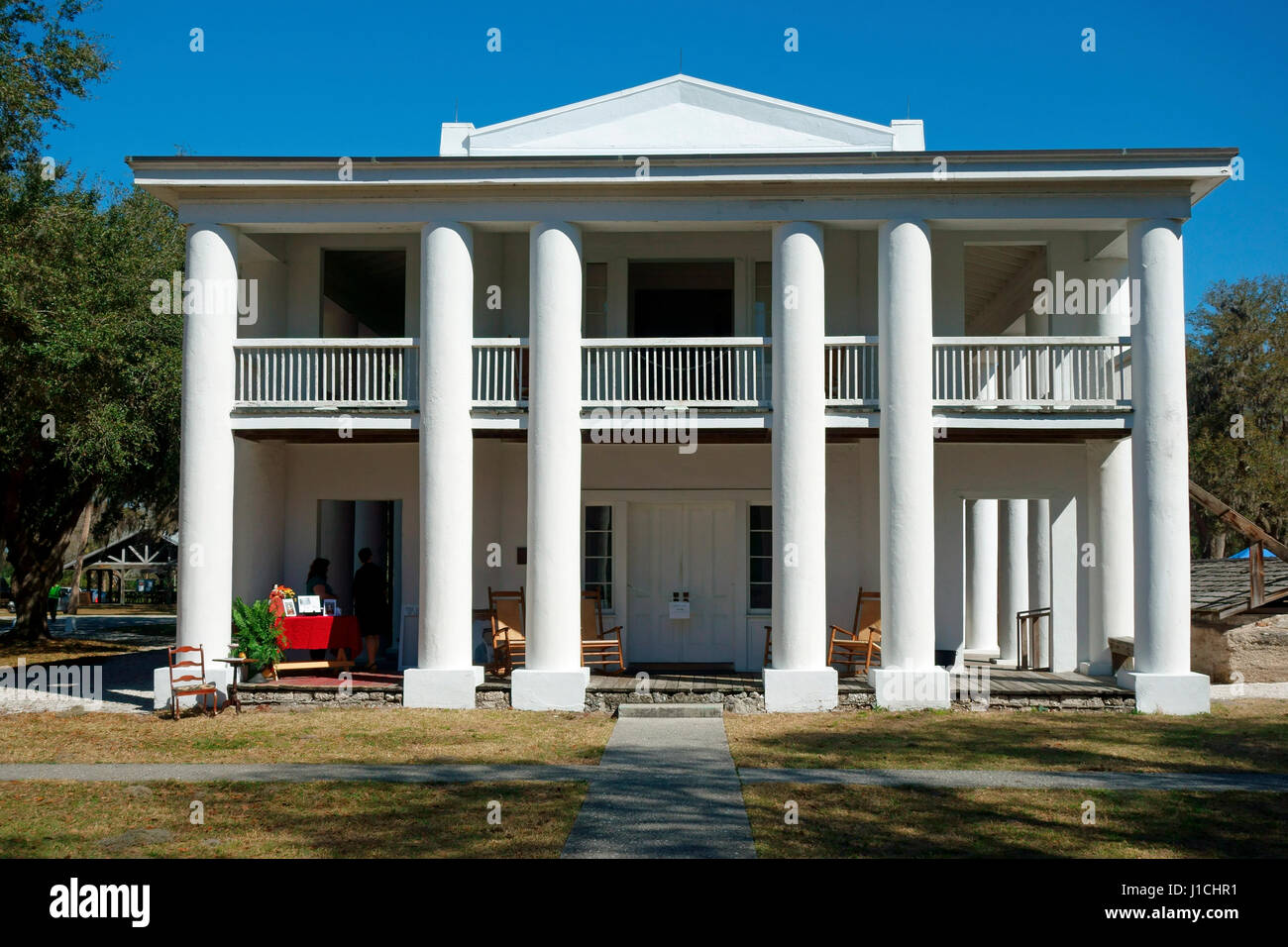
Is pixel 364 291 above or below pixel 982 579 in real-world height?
above

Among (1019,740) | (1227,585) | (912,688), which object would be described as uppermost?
(1227,585)

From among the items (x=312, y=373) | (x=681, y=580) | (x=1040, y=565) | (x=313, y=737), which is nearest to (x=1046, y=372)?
(x=1040, y=565)

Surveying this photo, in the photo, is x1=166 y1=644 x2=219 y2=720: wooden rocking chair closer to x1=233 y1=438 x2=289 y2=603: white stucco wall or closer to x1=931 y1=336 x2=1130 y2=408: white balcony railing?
x1=233 y1=438 x2=289 y2=603: white stucco wall

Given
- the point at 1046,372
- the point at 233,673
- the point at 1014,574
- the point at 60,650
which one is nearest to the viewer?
the point at 233,673

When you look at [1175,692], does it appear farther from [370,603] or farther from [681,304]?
[370,603]

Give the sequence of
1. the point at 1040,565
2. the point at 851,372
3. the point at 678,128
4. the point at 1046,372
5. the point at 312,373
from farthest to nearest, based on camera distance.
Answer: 1. the point at 1040,565
2. the point at 678,128
3. the point at 312,373
4. the point at 851,372
5. the point at 1046,372

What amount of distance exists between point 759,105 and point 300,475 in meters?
8.31

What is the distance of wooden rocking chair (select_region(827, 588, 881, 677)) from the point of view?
15133 mm

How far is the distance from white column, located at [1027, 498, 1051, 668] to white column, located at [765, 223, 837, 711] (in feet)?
18.1

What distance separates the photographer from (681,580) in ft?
54.8

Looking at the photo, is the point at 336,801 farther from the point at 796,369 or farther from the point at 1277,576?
the point at 1277,576

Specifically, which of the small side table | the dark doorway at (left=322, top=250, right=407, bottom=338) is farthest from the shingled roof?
the small side table

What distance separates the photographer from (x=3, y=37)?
50.8 ft

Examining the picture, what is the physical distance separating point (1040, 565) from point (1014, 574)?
151 centimetres
